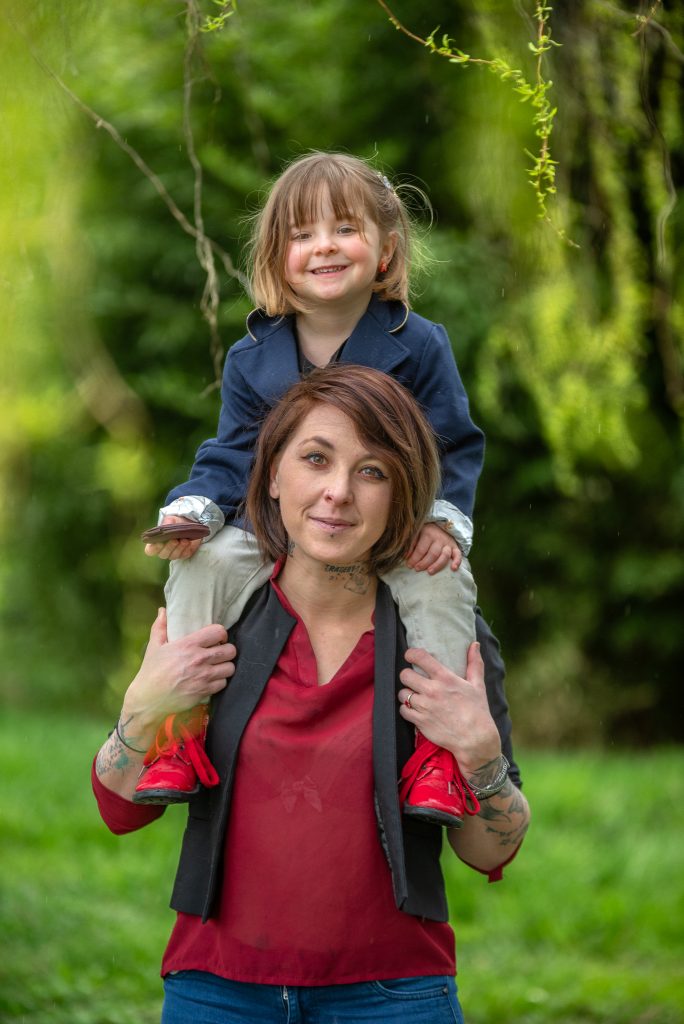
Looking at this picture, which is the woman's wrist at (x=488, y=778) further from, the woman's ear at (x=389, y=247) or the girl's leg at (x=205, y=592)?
the woman's ear at (x=389, y=247)

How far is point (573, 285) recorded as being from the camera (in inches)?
183

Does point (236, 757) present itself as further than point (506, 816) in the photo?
No

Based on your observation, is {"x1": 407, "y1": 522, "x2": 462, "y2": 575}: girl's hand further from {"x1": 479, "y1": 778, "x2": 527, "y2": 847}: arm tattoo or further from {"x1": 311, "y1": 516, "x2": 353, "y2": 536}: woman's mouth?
{"x1": 479, "y1": 778, "x2": 527, "y2": 847}: arm tattoo

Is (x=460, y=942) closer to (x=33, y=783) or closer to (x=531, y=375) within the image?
(x=531, y=375)

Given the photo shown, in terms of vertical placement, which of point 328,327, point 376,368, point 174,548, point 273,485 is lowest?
point 174,548

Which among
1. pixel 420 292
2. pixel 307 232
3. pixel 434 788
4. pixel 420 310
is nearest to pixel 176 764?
pixel 434 788

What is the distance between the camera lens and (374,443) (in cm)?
210

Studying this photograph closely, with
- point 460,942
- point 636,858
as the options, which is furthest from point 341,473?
point 636,858

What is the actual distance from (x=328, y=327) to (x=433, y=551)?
1.75ft

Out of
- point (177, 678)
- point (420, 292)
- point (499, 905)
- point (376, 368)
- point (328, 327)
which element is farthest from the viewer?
point (499, 905)

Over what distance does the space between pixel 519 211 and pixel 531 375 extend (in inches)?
25.4

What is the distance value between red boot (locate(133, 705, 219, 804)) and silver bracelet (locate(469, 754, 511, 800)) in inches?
18.0

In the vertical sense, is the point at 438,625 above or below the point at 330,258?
below

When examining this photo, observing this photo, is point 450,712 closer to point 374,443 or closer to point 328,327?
point 374,443
